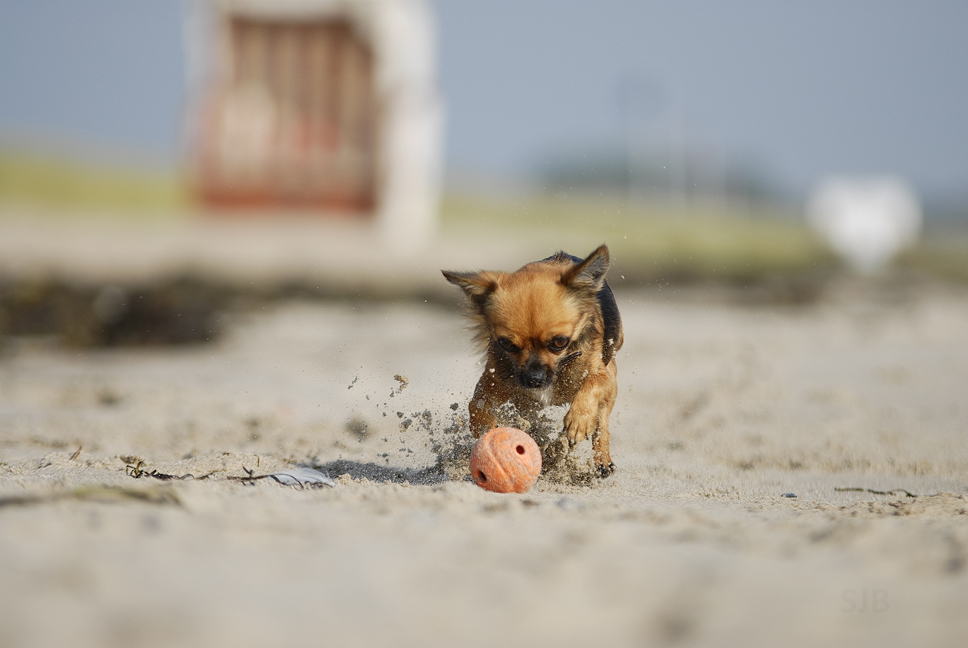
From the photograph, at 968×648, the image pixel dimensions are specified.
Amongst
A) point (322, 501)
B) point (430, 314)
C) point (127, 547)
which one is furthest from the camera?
point (430, 314)

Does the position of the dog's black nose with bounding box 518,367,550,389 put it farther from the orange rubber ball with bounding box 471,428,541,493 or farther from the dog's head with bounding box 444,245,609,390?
the orange rubber ball with bounding box 471,428,541,493

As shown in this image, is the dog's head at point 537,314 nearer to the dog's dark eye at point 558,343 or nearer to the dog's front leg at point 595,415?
the dog's dark eye at point 558,343

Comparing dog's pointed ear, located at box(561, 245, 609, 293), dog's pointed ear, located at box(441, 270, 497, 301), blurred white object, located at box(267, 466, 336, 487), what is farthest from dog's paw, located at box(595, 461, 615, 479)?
blurred white object, located at box(267, 466, 336, 487)

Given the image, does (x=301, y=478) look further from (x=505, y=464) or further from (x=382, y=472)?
(x=505, y=464)

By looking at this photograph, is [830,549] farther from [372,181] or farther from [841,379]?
[372,181]

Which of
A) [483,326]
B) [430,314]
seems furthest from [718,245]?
[483,326]

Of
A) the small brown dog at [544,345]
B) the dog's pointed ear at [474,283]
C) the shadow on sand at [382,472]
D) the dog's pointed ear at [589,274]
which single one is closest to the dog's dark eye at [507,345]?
the small brown dog at [544,345]

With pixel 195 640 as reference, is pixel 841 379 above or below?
below
